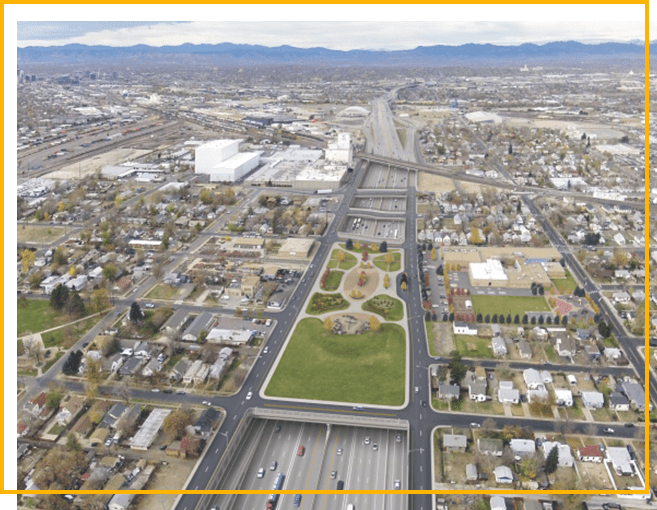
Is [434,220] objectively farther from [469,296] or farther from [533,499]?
[533,499]

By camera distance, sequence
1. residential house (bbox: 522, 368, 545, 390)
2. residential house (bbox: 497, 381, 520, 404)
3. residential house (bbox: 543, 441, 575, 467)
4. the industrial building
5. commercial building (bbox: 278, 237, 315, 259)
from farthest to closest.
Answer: the industrial building, commercial building (bbox: 278, 237, 315, 259), residential house (bbox: 522, 368, 545, 390), residential house (bbox: 497, 381, 520, 404), residential house (bbox: 543, 441, 575, 467)

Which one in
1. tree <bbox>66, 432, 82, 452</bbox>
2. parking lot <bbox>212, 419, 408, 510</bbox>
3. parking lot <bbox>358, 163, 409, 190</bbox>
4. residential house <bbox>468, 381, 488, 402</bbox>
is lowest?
parking lot <bbox>212, 419, 408, 510</bbox>

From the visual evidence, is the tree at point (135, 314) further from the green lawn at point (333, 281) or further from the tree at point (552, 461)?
the tree at point (552, 461)

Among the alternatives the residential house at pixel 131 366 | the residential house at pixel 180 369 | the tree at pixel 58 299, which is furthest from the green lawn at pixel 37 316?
the residential house at pixel 180 369

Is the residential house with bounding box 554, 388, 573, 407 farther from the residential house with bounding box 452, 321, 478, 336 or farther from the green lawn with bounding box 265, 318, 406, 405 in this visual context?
the green lawn with bounding box 265, 318, 406, 405

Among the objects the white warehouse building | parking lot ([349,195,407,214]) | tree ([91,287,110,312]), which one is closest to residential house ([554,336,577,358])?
parking lot ([349,195,407,214])

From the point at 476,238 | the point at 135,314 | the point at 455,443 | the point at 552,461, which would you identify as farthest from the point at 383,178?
the point at 552,461

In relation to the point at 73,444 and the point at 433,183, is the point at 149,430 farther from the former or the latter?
the point at 433,183
